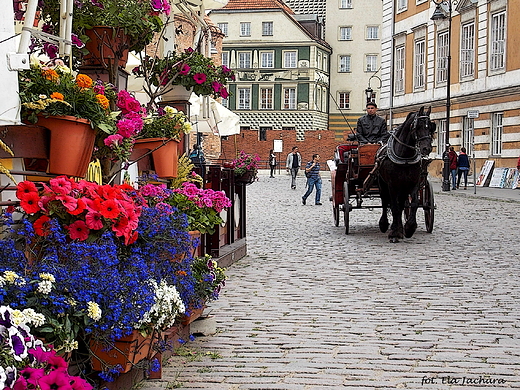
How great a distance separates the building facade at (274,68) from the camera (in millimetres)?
75125

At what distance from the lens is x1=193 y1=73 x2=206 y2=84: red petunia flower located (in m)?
8.30

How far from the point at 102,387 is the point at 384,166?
989cm

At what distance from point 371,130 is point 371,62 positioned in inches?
2539

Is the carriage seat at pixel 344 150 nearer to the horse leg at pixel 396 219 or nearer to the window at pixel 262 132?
the horse leg at pixel 396 219

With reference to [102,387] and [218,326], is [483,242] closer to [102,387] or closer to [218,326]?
[218,326]

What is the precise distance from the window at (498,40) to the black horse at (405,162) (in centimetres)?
2347

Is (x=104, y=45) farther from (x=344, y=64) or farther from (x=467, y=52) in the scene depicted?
(x=344, y=64)

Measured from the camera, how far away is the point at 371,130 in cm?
1559

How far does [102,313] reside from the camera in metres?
4.24

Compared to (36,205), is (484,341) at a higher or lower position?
lower

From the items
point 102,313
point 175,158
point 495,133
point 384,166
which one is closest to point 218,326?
point 175,158

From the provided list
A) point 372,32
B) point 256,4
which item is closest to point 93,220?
point 256,4

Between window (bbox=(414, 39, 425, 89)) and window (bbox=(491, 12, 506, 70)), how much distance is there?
6.98 metres

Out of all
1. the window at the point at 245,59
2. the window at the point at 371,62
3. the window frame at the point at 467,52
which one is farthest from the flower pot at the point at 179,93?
the window at the point at 371,62
